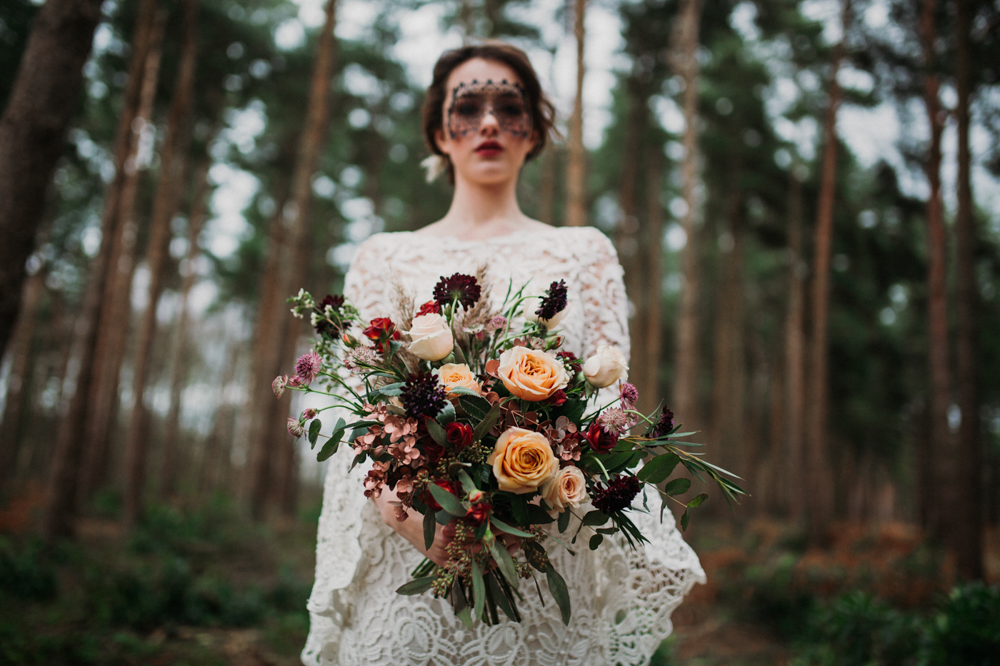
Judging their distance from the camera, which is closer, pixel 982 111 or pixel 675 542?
pixel 675 542

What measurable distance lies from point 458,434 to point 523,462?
6.3 inches

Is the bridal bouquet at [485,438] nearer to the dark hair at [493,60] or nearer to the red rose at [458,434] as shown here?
the red rose at [458,434]

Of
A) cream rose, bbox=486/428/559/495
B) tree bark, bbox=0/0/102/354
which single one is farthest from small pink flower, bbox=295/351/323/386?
tree bark, bbox=0/0/102/354

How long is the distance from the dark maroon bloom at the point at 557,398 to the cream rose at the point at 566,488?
158mm

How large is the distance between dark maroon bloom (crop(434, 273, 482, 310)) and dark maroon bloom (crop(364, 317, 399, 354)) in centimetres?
15

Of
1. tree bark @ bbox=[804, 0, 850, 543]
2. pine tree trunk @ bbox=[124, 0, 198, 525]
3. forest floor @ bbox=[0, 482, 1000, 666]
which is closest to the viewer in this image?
forest floor @ bbox=[0, 482, 1000, 666]

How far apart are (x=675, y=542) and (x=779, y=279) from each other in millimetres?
20561

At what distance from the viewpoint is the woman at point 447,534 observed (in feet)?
5.80

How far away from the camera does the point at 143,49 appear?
9.45 m

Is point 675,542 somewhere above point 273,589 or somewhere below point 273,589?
above

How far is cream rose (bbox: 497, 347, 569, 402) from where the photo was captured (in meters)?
1.38

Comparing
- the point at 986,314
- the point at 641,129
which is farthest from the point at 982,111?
the point at 986,314

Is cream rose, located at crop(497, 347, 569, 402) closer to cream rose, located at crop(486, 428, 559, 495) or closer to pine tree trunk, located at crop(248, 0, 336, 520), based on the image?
cream rose, located at crop(486, 428, 559, 495)

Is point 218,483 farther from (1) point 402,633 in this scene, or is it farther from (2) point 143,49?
(1) point 402,633
